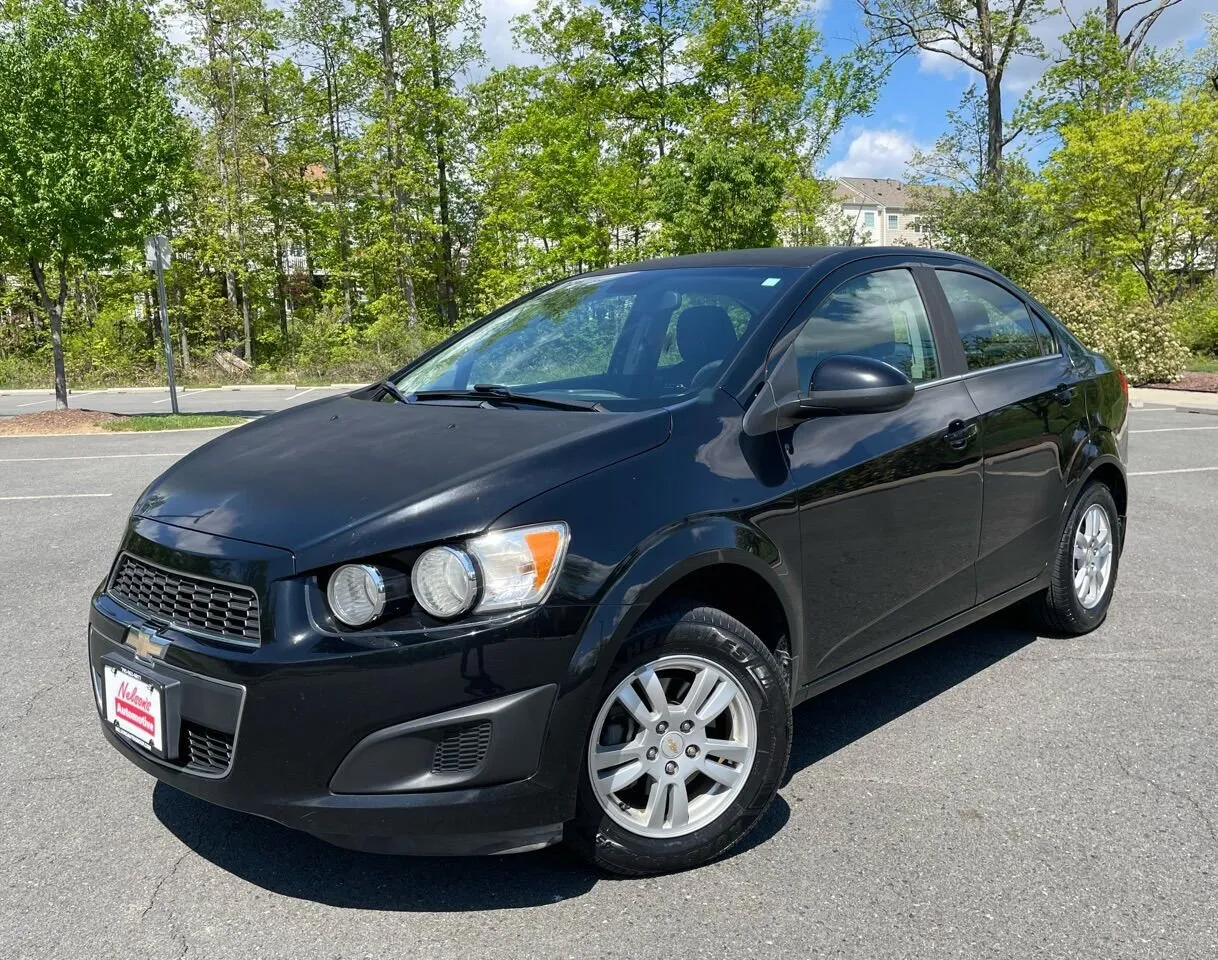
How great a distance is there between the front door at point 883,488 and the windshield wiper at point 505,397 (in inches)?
24.7

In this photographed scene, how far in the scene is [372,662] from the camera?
7.17 feet

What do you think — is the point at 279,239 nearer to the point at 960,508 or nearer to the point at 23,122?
the point at 23,122

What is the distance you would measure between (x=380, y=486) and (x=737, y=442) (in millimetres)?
990

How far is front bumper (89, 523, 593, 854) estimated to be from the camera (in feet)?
7.21

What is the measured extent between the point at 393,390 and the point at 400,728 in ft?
5.54

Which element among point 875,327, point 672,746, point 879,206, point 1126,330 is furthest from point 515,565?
point 879,206

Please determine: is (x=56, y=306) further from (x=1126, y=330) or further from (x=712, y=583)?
(x=1126, y=330)

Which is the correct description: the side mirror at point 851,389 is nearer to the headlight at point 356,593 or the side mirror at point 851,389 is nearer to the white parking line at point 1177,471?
the headlight at point 356,593

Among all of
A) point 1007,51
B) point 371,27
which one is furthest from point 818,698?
point 371,27

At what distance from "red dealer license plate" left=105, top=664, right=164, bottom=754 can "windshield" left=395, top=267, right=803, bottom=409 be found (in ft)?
4.48

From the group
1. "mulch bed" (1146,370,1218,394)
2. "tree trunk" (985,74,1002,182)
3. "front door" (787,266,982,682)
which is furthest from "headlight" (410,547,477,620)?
"tree trunk" (985,74,1002,182)

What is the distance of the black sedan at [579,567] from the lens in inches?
88.0

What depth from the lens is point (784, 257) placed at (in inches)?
139

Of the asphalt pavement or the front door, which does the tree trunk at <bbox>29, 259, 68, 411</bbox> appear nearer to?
the asphalt pavement
